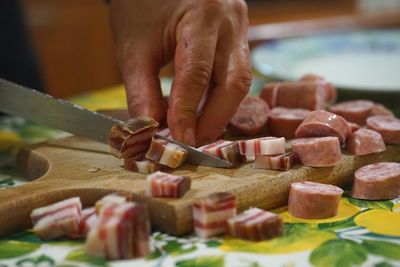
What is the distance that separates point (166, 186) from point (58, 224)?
23 centimetres

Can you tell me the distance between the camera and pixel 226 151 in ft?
5.15

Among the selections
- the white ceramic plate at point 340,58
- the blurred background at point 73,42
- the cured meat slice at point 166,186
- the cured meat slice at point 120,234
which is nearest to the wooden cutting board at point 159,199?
the cured meat slice at point 166,186

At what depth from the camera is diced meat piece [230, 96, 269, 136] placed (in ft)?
6.12

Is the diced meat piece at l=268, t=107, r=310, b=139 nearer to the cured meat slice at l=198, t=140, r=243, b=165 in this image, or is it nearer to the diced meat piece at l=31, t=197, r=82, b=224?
the cured meat slice at l=198, t=140, r=243, b=165

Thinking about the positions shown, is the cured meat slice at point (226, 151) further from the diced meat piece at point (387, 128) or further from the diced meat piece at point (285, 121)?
the diced meat piece at point (387, 128)

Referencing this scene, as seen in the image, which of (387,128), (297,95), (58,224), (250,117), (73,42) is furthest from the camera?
(73,42)

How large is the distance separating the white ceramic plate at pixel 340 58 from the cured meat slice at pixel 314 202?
1.05 meters

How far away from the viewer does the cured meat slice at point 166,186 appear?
1.35 metres

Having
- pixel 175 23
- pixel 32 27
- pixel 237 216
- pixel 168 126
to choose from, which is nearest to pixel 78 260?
pixel 237 216

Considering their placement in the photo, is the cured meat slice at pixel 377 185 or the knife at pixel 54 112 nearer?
the cured meat slice at pixel 377 185

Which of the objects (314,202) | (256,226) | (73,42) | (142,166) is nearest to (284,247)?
(256,226)

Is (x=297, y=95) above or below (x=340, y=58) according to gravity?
below

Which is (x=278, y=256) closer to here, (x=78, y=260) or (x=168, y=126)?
(x=78, y=260)

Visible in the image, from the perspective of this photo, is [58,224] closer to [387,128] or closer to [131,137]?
[131,137]
